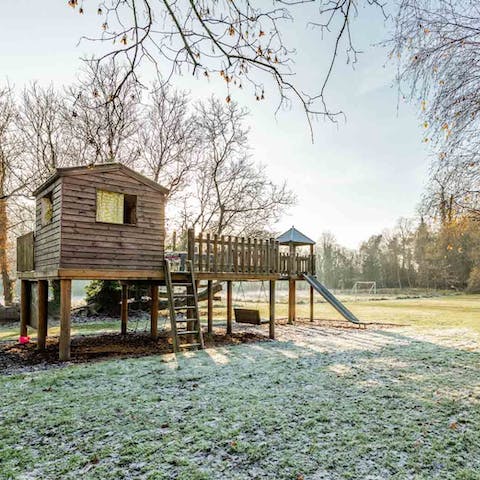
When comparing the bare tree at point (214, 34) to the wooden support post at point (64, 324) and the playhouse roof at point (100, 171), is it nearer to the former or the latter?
the playhouse roof at point (100, 171)

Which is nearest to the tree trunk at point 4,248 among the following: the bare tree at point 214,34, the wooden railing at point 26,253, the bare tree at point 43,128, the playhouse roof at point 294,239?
the bare tree at point 43,128

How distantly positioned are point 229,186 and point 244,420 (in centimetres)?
1751

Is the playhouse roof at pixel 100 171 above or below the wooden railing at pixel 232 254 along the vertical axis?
above

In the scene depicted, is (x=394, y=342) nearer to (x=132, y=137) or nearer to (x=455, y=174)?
(x=455, y=174)

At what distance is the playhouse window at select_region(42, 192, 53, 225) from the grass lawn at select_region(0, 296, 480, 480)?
4.00m

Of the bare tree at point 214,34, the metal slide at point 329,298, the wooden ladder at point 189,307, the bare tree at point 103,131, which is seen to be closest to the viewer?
the bare tree at point 214,34

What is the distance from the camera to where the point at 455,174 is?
17.7 feet

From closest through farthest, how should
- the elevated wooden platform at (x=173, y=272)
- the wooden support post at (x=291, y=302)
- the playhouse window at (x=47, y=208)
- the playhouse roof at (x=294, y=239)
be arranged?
1. the elevated wooden platform at (x=173, y=272)
2. the playhouse window at (x=47, y=208)
3. the wooden support post at (x=291, y=302)
4. the playhouse roof at (x=294, y=239)

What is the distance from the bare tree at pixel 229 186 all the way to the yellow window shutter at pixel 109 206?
11.3 metres

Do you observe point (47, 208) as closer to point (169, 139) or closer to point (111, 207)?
point (111, 207)

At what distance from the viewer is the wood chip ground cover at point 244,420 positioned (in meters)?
3.27

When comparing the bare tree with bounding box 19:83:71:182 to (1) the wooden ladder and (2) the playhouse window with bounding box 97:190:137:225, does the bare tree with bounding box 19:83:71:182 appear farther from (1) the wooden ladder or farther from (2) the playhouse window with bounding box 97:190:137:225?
(1) the wooden ladder

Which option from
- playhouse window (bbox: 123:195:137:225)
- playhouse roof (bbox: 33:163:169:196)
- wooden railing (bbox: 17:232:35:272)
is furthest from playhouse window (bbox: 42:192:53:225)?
playhouse window (bbox: 123:195:137:225)

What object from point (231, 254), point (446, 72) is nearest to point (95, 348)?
point (231, 254)
